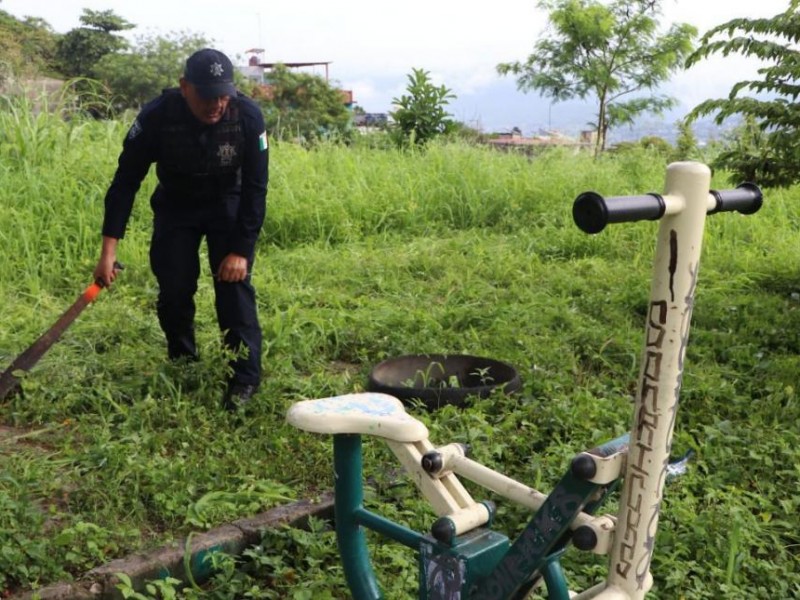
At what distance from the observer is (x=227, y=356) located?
427 centimetres

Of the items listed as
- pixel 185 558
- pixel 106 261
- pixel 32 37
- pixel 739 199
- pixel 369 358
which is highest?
pixel 32 37

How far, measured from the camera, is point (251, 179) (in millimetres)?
4176

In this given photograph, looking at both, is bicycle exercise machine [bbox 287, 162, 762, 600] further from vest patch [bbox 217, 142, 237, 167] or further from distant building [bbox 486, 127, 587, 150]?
distant building [bbox 486, 127, 587, 150]

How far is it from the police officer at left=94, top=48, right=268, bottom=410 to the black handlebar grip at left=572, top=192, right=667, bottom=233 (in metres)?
2.63

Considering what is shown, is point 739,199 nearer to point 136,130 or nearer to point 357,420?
point 357,420

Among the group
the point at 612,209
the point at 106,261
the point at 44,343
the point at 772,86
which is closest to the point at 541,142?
the point at 772,86

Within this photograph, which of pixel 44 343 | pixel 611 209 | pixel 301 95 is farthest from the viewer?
pixel 301 95

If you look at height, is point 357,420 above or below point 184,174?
below

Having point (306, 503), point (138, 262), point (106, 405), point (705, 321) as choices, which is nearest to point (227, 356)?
point (106, 405)

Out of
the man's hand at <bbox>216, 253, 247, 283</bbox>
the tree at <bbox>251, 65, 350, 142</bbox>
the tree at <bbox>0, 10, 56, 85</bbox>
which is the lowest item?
the man's hand at <bbox>216, 253, 247, 283</bbox>

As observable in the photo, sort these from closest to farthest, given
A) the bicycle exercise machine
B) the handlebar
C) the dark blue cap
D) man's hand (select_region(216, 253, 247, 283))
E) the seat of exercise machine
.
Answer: the handlebar
the bicycle exercise machine
the seat of exercise machine
the dark blue cap
man's hand (select_region(216, 253, 247, 283))

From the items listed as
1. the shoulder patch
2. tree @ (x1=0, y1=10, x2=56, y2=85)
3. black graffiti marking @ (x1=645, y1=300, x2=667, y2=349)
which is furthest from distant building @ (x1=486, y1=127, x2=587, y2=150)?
tree @ (x1=0, y1=10, x2=56, y2=85)

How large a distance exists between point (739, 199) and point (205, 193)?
288 centimetres

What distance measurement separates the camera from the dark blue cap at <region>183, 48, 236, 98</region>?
12.6 ft
